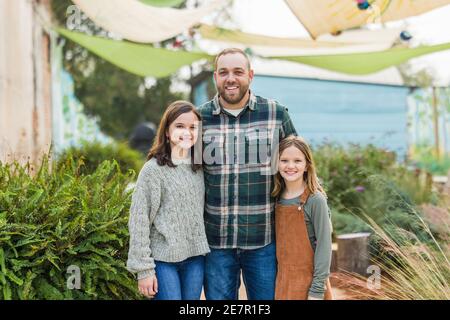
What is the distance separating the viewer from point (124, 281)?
3309 millimetres

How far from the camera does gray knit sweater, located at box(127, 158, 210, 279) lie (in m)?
2.56

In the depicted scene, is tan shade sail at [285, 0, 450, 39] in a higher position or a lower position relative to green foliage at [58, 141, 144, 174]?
higher

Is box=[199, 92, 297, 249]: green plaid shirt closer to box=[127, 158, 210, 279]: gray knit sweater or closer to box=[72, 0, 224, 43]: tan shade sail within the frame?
→ box=[127, 158, 210, 279]: gray knit sweater

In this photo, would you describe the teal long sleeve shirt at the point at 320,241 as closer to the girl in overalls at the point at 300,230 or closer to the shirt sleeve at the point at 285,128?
the girl in overalls at the point at 300,230

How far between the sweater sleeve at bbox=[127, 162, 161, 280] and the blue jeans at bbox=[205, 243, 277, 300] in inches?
15.6

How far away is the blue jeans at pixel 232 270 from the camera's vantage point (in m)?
2.83

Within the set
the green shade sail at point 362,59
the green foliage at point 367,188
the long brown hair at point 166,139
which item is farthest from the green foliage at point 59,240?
the green shade sail at point 362,59

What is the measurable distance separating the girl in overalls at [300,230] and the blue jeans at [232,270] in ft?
0.20

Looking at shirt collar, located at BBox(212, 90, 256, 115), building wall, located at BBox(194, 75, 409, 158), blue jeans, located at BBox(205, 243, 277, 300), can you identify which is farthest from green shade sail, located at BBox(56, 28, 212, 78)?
building wall, located at BBox(194, 75, 409, 158)

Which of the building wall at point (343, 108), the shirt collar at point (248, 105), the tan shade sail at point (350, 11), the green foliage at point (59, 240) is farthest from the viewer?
the building wall at point (343, 108)

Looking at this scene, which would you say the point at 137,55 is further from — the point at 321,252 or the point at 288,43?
the point at 321,252

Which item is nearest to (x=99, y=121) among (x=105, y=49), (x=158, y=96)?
(x=158, y=96)

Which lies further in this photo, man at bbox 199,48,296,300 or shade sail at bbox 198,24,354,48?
shade sail at bbox 198,24,354,48

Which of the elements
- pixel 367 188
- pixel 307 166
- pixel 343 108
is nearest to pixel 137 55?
pixel 367 188
